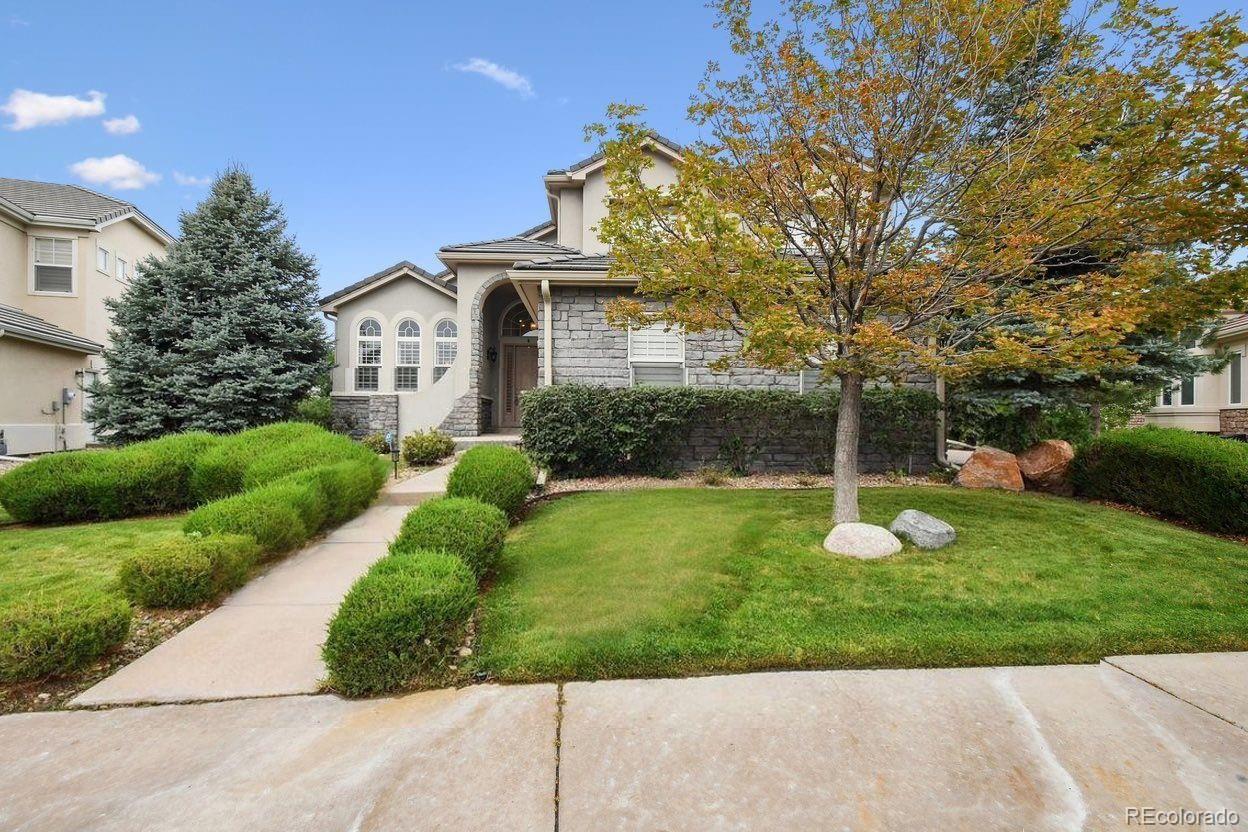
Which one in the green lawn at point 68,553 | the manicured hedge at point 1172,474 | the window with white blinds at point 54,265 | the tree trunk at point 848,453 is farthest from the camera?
the window with white blinds at point 54,265

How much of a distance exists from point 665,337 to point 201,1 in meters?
9.88

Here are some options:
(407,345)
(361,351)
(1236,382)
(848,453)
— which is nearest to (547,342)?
(848,453)

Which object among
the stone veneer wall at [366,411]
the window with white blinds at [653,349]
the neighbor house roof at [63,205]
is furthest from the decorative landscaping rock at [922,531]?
the neighbor house roof at [63,205]

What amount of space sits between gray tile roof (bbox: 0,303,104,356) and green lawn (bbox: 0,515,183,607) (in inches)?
350

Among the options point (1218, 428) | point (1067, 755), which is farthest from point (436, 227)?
point (1218, 428)

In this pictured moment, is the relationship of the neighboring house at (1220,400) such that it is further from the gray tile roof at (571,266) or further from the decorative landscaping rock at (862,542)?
the gray tile roof at (571,266)

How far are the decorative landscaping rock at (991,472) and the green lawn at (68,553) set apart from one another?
399 inches

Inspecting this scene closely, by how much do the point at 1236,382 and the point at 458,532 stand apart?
23635 millimetres

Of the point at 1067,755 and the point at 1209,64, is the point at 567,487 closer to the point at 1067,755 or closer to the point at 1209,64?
the point at 1067,755

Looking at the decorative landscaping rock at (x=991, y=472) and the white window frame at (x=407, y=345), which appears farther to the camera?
the white window frame at (x=407, y=345)

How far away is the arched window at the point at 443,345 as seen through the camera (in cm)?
1544

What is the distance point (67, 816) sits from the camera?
180 cm

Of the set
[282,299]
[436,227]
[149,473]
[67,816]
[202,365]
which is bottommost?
[67,816]

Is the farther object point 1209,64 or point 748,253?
point 748,253
